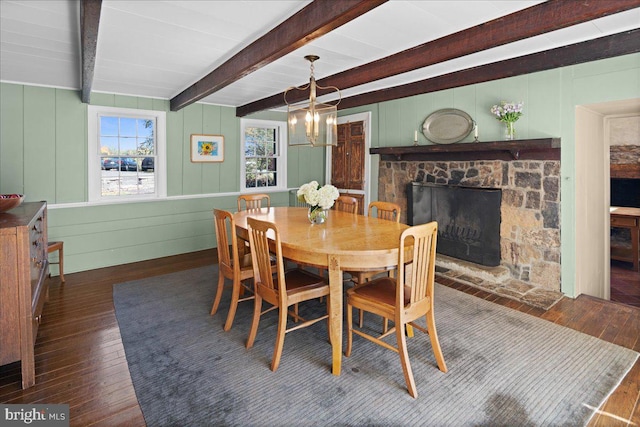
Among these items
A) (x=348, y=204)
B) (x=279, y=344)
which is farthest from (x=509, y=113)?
(x=279, y=344)

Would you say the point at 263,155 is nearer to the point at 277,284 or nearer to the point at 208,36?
the point at 208,36

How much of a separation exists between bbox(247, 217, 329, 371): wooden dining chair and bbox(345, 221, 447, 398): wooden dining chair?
1.07 ft

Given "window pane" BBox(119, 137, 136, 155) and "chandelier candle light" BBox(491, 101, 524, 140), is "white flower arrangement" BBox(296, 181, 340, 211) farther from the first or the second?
"window pane" BBox(119, 137, 136, 155)

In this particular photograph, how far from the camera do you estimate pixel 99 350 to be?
267 cm

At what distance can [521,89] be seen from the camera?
3.90 m

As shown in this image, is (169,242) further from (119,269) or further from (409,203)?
(409,203)

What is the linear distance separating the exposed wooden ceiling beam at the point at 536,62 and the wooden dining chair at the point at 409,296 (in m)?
2.00

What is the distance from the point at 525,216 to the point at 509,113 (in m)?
1.18

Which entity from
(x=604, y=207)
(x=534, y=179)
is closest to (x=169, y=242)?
(x=534, y=179)

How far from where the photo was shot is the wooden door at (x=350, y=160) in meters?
5.99

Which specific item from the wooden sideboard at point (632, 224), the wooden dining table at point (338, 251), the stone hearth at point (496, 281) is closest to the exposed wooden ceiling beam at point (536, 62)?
the wooden dining table at point (338, 251)

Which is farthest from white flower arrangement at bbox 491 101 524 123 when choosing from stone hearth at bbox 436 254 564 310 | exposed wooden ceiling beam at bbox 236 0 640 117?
stone hearth at bbox 436 254 564 310

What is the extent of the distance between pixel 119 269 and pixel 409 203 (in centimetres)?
418

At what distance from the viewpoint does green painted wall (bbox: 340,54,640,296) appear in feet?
10.7
